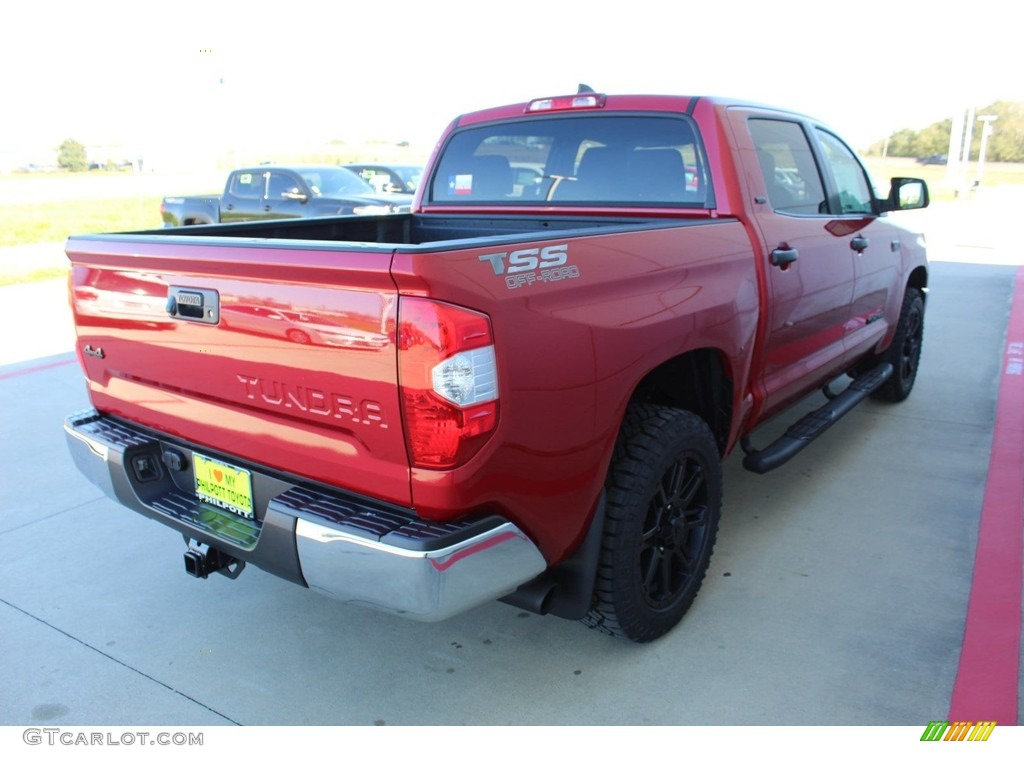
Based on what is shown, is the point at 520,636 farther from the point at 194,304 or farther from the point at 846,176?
the point at 846,176

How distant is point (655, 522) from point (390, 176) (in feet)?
42.4

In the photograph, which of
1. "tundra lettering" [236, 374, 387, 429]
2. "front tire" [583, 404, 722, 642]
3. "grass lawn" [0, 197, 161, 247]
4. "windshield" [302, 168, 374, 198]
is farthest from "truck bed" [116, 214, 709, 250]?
"grass lawn" [0, 197, 161, 247]

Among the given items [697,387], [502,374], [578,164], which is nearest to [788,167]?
[578,164]

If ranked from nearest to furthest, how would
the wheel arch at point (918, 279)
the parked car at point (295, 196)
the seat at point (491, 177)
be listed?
the seat at point (491, 177) < the wheel arch at point (918, 279) < the parked car at point (295, 196)

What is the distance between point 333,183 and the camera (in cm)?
1230

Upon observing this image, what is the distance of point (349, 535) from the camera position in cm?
214

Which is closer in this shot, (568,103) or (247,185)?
(568,103)

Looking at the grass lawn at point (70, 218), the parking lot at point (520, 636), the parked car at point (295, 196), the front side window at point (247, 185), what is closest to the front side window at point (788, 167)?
the parking lot at point (520, 636)

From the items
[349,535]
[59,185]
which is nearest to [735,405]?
[349,535]

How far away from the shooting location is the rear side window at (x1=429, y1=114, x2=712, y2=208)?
354cm

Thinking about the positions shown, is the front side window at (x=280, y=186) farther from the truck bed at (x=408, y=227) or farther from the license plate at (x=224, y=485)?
the license plate at (x=224, y=485)

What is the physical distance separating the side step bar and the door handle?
775 mm

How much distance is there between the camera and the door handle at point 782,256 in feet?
11.2

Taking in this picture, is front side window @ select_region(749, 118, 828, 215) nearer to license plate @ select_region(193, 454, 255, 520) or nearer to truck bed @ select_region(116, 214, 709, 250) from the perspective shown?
truck bed @ select_region(116, 214, 709, 250)
